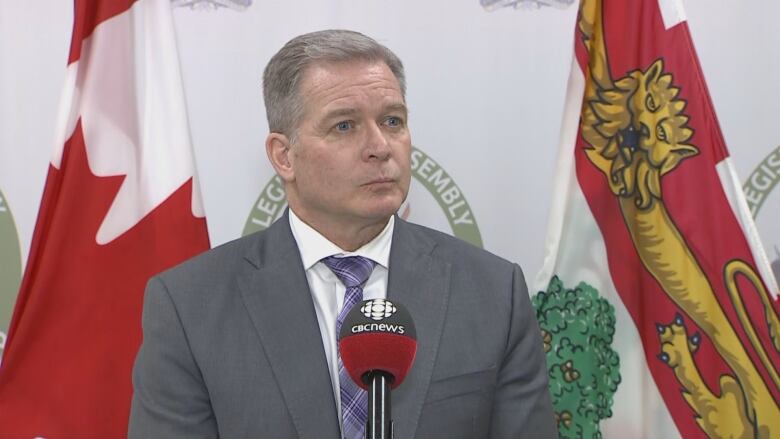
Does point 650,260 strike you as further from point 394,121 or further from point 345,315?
point 345,315

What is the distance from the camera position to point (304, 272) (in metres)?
2.71

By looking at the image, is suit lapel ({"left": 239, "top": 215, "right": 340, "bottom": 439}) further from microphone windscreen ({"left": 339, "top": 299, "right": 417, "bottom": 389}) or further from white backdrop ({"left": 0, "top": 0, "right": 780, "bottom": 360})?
white backdrop ({"left": 0, "top": 0, "right": 780, "bottom": 360})

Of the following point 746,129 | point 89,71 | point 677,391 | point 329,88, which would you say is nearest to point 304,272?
point 329,88

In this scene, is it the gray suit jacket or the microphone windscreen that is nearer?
the microphone windscreen

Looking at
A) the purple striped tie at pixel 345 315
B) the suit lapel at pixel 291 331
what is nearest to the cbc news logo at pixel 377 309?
the purple striped tie at pixel 345 315

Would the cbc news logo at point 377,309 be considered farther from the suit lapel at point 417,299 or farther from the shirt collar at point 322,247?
the shirt collar at point 322,247

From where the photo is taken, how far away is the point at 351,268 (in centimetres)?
272

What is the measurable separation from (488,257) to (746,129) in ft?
4.83

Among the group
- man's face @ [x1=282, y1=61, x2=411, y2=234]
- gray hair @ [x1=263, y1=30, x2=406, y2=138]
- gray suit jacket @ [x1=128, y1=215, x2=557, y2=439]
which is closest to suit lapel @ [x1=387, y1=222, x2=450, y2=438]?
gray suit jacket @ [x1=128, y1=215, x2=557, y2=439]

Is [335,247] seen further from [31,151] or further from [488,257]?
[31,151]

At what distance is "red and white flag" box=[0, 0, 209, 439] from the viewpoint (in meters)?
3.25

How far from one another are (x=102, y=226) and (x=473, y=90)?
4.57 ft

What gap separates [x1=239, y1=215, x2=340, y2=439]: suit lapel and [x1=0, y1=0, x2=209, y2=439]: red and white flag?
72 centimetres

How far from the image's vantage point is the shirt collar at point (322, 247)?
8.98 ft
